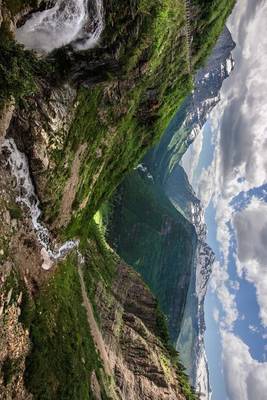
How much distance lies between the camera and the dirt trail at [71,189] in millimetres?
40062

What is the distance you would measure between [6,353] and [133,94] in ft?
94.7

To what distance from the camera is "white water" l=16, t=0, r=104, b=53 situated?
26.3m

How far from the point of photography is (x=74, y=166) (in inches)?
1577

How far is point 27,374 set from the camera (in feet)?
91.7

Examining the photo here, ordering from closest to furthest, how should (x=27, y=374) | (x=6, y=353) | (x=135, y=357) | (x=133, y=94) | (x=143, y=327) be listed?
(x=6, y=353)
(x=27, y=374)
(x=133, y=94)
(x=135, y=357)
(x=143, y=327)

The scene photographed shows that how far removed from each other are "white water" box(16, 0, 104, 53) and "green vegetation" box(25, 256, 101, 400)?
17584 mm

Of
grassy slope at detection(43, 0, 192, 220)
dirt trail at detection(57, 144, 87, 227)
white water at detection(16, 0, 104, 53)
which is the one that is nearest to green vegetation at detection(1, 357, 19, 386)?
grassy slope at detection(43, 0, 192, 220)

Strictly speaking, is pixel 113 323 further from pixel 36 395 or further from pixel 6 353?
pixel 6 353

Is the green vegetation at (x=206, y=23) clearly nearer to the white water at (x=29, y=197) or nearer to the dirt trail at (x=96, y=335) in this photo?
the white water at (x=29, y=197)

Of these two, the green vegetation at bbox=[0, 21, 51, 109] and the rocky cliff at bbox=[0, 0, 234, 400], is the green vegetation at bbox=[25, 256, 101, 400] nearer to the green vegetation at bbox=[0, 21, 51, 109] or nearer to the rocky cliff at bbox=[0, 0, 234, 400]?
the rocky cliff at bbox=[0, 0, 234, 400]

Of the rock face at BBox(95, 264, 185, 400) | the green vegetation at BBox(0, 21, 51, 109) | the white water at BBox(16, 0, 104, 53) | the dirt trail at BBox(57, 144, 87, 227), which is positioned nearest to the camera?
the green vegetation at BBox(0, 21, 51, 109)

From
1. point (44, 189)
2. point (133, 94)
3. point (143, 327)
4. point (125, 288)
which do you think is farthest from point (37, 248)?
point (125, 288)

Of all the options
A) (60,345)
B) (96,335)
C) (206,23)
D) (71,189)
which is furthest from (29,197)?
(206,23)

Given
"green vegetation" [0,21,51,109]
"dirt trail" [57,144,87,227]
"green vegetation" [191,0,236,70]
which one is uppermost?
"green vegetation" [191,0,236,70]
